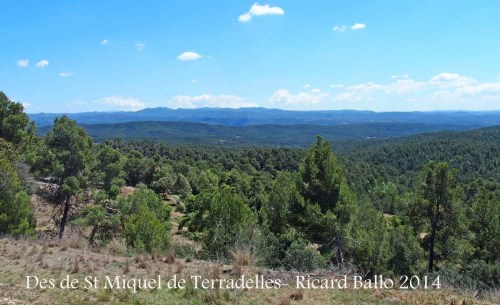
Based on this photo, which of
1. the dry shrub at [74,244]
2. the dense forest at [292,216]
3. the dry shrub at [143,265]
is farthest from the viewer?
the dense forest at [292,216]

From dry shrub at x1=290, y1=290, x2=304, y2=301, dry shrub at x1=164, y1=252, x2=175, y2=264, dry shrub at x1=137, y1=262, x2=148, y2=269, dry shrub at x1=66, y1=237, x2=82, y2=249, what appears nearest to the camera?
dry shrub at x1=290, y1=290, x2=304, y2=301

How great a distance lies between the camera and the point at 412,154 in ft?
424

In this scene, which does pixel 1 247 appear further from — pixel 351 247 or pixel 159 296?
pixel 351 247

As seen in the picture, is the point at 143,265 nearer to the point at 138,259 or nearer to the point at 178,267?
the point at 138,259

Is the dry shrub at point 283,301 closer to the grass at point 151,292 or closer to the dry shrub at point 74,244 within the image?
the grass at point 151,292

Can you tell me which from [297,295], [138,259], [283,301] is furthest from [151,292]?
[297,295]

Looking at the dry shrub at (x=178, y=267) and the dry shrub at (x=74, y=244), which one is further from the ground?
the dry shrub at (x=178, y=267)

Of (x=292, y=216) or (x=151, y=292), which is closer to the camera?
(x=151, y=292)

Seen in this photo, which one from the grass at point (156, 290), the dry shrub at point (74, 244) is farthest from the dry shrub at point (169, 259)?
the dry shrub at point (74, 244)

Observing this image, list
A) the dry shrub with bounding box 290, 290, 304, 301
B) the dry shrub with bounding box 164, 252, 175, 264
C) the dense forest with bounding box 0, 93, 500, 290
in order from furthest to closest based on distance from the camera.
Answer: the dense forest with bounding box 0, 93, 500, 290 → the dry shrub with bounding box 164, 252, 175, 264 → the dry shrub with bounding box 290, 290, 304, 301

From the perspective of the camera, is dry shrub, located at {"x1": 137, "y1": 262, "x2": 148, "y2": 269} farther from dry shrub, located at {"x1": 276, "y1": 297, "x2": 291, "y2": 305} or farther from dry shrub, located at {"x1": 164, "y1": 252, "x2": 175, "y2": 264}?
dry shrub, located at {"x1": 276, "y1": 297, "x2": 291, "y2": 305}

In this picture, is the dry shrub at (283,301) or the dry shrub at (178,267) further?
the dry shrub at (178,267)

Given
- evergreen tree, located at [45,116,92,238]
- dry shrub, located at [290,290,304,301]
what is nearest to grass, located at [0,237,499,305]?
dry shrub, located at [290,290,304,301]

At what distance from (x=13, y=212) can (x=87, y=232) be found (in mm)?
Result: 11170
